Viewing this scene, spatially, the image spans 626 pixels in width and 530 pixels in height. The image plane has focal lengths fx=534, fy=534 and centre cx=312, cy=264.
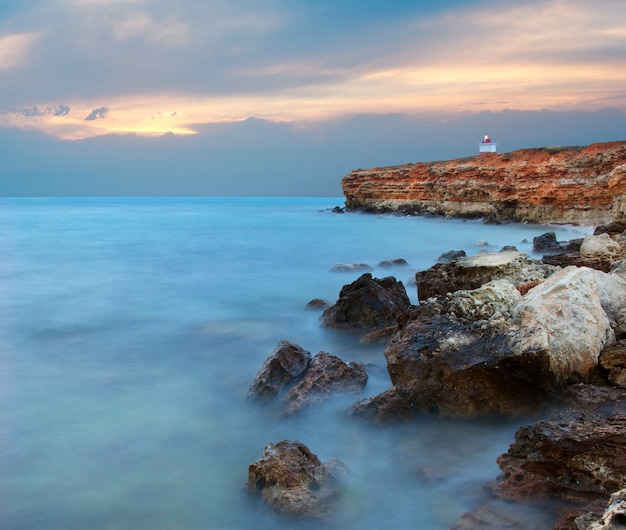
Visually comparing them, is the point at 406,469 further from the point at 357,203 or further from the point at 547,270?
the point at 357,203

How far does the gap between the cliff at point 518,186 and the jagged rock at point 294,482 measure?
75.0 feet

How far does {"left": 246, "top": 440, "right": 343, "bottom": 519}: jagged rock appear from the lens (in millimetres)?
3213

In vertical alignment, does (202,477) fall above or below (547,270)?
below

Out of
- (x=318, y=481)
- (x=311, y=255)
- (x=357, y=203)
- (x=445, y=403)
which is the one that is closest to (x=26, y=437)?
(x=318, y=481)

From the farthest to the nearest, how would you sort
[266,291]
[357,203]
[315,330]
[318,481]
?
[357,203] < [266,291] < [315,330] < [318,481]

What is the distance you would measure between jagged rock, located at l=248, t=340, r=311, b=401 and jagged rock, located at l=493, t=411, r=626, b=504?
7.59 feet

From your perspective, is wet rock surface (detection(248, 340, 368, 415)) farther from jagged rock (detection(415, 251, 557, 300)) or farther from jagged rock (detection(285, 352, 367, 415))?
jagged rock (detection(415, 251, 557, 300))

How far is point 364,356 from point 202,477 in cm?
264

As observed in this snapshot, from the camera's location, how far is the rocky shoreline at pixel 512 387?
9.48 ft

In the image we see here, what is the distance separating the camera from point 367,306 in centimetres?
676

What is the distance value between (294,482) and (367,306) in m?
3.66

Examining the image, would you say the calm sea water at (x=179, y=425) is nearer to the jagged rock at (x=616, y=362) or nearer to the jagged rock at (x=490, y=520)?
the jagged rock at (x=490, y=520)

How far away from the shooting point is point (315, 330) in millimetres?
7355

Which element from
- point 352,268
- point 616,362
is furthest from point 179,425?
point 352,268
